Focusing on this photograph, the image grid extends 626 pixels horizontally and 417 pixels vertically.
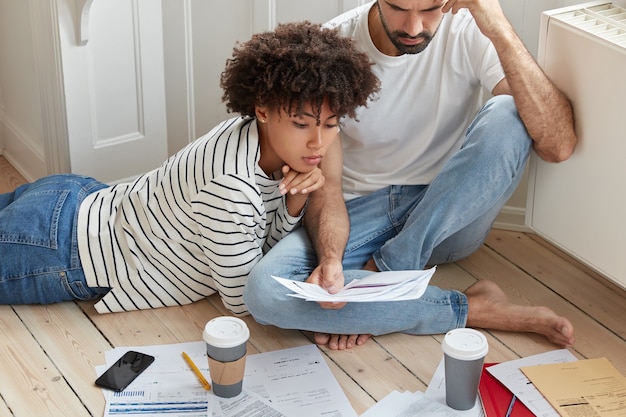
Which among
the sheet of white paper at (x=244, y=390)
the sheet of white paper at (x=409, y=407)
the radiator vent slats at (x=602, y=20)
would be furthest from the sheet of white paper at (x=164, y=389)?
the radiator vent slats at (x=602, y=20)

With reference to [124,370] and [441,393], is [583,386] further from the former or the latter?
[124,370]

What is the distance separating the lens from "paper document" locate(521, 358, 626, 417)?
1.94m

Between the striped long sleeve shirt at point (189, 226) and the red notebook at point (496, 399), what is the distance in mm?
568

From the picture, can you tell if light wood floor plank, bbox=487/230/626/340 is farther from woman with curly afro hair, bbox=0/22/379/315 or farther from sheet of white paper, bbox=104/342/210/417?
sheet of white paper, bbox=104/342/210/417

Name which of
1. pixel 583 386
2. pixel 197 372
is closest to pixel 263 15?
pixel 197 372

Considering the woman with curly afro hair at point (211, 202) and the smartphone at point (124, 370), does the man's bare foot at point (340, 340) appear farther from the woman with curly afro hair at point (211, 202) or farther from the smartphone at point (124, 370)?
the smartphone at point (124, 370)

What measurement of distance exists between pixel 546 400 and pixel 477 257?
2.08ft

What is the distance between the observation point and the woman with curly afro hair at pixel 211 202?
1951mm

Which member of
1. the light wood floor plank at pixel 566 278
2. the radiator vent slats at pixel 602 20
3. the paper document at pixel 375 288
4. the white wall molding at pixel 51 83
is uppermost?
the radiator vent slats at pixel 602 20

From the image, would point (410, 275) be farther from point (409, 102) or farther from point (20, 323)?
point (20, 323)

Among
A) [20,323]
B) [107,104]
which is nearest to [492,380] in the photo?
[20,323]

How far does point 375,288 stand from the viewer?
6.50 feet

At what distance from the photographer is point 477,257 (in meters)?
2.54

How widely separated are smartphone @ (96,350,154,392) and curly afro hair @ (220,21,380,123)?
607 millimetres
